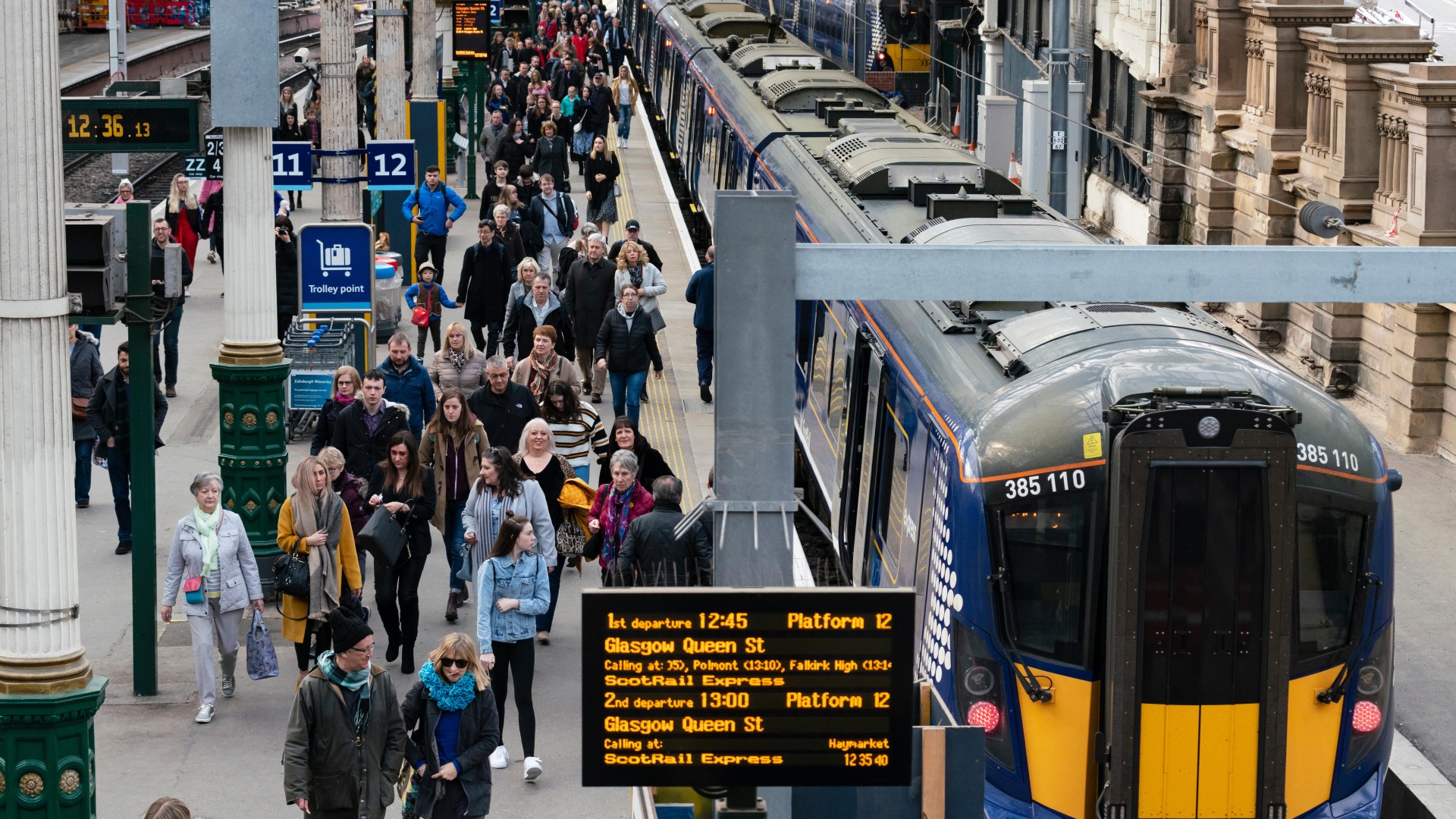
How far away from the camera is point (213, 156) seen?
17.4 m

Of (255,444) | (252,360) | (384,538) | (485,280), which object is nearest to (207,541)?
(384,538)

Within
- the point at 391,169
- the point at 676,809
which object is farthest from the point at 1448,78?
the point at 676,809

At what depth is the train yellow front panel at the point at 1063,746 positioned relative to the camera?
8297 mm

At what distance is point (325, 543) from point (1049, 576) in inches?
179

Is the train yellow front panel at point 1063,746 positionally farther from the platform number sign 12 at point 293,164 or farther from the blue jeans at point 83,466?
A: the platform number sign 12 at point 293,164

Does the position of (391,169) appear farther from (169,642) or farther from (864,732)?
(864,732)

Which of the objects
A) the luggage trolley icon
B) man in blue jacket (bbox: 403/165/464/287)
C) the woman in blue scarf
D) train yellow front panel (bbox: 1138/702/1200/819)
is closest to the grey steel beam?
train yellow front panel (bbox: 1138/702/1200/819)

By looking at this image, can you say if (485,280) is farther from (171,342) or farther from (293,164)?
(293,164)

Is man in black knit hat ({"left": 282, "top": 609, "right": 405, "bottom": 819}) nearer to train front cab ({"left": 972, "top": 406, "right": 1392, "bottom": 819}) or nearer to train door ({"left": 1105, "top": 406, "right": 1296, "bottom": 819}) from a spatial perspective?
train front cab ({"left": 972, "top": 406, "right": 1392, "bottom": 819})

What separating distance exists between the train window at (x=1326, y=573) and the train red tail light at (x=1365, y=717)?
0.30 m

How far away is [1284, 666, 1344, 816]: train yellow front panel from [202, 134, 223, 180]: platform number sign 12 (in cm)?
1088

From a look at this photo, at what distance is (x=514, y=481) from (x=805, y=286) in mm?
5213

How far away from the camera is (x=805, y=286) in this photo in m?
6.30

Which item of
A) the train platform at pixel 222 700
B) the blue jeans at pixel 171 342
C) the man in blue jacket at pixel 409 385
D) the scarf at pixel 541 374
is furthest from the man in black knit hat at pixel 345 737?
the blue jeans at pixel 171 342
